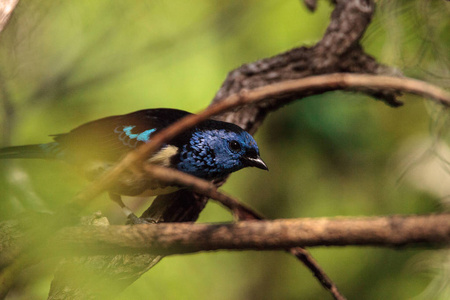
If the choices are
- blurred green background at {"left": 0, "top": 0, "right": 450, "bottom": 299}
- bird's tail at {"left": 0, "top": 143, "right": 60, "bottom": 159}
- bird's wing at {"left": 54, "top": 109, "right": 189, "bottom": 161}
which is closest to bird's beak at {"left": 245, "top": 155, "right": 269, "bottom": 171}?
bird's wing at {"left": 54, "top": 109, "right": 189, "bottom": 161}

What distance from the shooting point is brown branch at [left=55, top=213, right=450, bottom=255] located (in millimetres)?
1135

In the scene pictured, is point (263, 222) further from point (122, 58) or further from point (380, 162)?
point (380, 162)

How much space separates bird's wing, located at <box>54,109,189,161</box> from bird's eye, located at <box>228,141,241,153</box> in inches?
14.7

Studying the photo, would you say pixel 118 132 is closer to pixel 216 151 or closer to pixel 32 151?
pixel 32 151

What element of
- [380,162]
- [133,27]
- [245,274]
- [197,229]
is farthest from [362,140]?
[197,229]

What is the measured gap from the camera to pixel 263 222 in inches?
52.3

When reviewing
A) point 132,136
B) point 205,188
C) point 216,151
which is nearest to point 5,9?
point 132,136

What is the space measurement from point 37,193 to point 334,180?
346 centimetres

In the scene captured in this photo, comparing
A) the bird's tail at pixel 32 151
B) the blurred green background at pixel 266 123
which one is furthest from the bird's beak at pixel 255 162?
the bird's tail at pixel 32 151

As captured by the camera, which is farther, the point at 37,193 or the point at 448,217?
the point at 37,193

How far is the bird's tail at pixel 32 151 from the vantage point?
8.02 feet

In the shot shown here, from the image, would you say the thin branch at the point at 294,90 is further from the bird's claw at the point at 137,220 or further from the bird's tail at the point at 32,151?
the bird's claw at the point at 137,220

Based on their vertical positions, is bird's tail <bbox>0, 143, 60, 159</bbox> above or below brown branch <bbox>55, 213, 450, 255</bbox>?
below

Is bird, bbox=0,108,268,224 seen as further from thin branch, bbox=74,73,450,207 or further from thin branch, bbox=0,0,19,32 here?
thin branch, bbox=74,73,450,207
